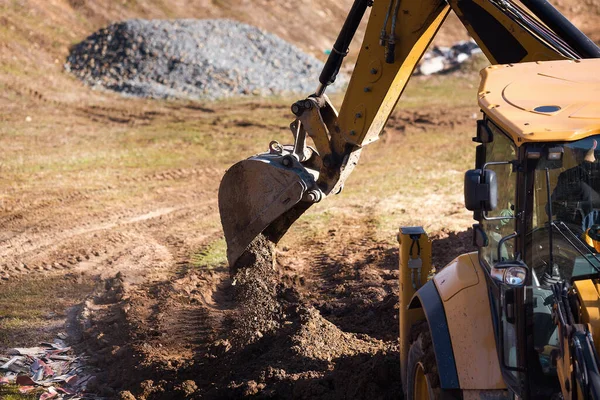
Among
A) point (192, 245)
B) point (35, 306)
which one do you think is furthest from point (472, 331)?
point (192, 245)

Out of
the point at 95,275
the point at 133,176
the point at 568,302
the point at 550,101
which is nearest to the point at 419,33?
the point at 550,101

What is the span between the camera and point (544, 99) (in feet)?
14.2

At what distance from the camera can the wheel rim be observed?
5039 millimetres

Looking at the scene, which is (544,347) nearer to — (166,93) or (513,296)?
(513,296)

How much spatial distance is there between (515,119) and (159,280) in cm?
608

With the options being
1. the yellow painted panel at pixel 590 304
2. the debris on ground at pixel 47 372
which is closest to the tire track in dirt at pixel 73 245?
the debris on ground at pixel 47 372

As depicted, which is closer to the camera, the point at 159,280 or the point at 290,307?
the point at 290,307

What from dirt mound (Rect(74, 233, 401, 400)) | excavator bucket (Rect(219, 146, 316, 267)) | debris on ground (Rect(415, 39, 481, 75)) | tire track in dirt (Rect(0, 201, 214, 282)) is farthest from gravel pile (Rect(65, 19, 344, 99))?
excavator bucket (Rect(219, 146, 316, 267))

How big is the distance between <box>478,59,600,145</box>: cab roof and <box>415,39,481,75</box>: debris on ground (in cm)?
1907

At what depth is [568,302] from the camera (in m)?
3.90

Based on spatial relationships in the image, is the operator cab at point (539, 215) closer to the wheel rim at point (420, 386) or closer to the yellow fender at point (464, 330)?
the yellow fender at point (464, 330)

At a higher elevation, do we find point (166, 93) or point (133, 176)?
point (166, 93)

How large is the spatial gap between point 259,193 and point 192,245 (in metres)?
3.89

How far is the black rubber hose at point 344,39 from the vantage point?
6.47 m
